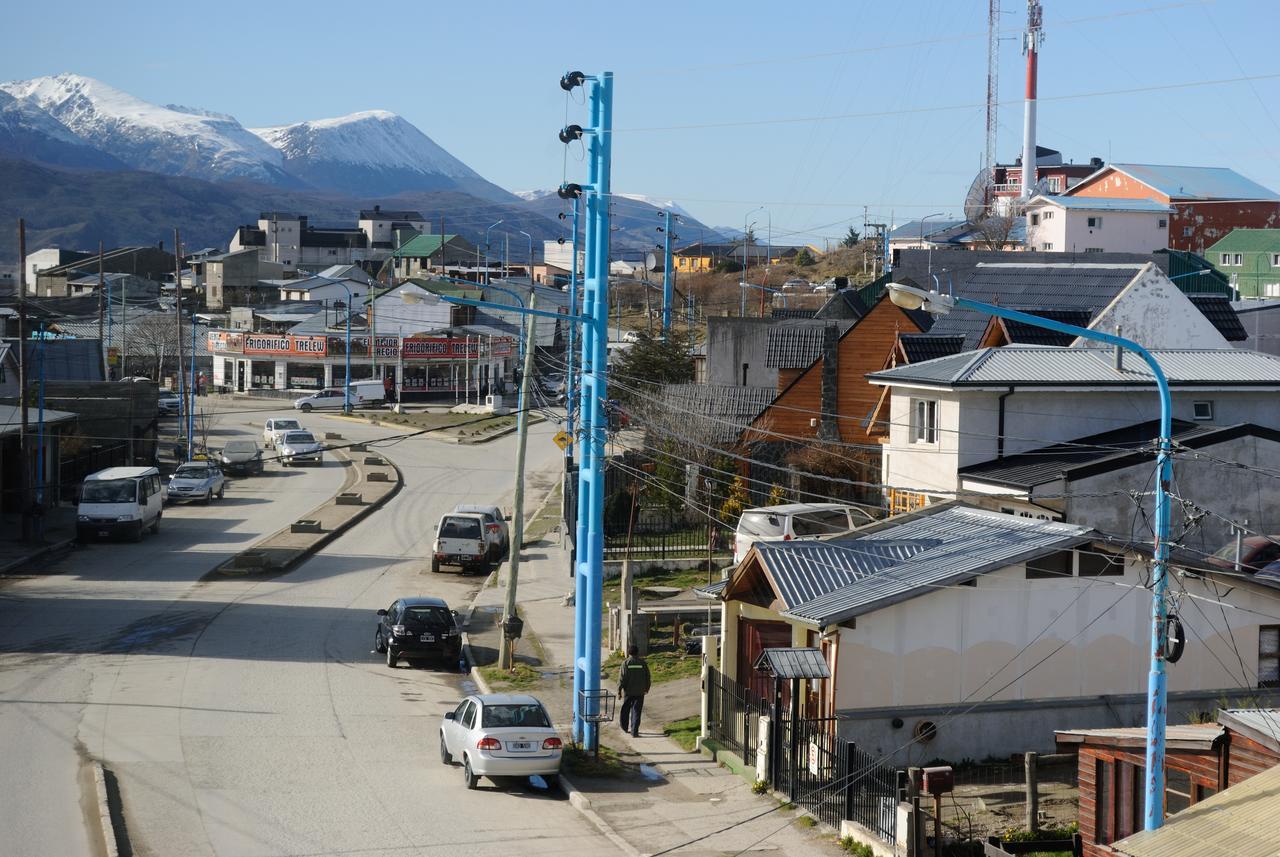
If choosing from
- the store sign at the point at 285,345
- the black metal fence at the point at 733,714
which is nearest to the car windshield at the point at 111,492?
the black metal fence at the point at 733,714

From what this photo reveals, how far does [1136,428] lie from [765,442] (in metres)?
16.6

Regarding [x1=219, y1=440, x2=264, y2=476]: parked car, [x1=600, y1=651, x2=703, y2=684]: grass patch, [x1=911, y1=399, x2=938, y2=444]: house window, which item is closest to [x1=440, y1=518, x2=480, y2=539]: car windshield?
A: [x1=600, y1=651, x2=703, y2=684]: grass patch

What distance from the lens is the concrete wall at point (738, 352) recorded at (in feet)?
200

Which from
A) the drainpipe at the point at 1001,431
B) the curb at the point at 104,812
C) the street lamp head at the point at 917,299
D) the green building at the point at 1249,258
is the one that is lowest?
the curb at the point at 104,812

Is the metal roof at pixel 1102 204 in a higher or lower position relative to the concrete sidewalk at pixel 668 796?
higher

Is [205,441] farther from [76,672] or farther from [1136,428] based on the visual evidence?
[1136,428]

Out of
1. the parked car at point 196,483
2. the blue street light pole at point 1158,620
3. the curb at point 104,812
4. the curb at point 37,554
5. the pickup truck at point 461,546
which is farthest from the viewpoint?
the parked car at point 196,483

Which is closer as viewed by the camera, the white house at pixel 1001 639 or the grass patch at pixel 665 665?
the white house at pixel 1001 639

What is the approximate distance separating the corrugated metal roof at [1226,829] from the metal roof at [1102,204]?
75526mm

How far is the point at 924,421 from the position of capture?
33.6m

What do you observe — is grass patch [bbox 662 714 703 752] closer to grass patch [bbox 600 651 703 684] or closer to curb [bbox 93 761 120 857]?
grass patch [bbox 600 651 703 684]

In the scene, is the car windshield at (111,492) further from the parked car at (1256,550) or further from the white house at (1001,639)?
the parked car at (1256,550)

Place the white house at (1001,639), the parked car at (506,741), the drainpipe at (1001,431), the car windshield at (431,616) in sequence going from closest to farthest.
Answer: the parked car at (506,741) < the white house at (1001,639) < the car windshield at (431,616) < the drainpipe at (1001,431)

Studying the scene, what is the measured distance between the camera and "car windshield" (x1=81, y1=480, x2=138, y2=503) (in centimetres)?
4591
